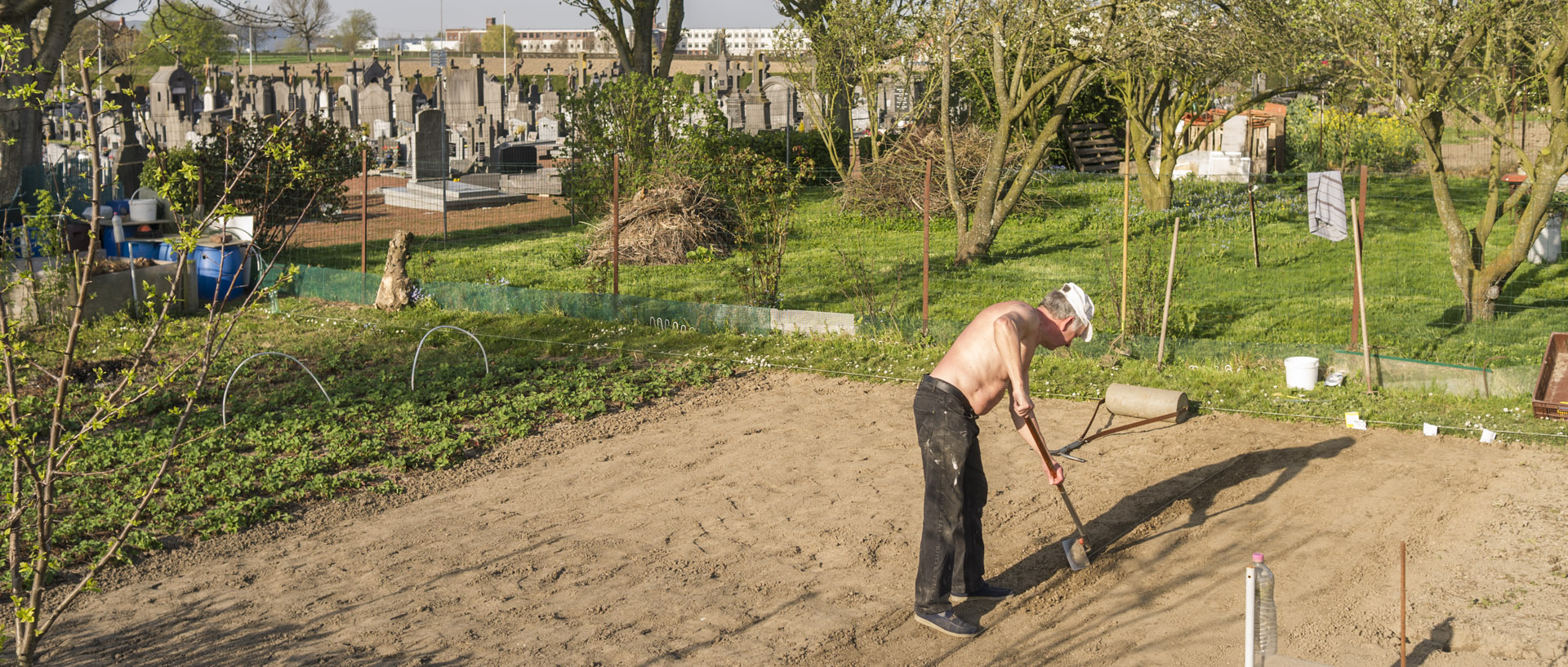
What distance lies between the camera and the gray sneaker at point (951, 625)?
17.3ft

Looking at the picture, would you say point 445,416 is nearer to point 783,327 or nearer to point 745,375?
point 745,375

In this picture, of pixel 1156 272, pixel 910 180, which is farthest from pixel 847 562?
pixel 910 180

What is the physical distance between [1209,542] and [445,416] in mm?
5403

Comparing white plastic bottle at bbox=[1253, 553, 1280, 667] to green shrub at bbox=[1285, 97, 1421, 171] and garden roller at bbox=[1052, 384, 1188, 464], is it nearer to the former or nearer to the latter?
garden roller at bbox=[1052, 384, 1188, 464]

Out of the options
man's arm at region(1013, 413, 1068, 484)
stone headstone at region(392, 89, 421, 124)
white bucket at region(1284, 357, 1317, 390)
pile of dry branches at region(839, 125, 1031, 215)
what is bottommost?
white bucket at region(1284, 357, 1317, 390)

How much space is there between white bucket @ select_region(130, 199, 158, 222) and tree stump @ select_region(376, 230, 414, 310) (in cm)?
443

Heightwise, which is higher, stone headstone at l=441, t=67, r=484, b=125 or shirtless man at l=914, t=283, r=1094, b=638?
stone headstone at l=441, t=67, r=484, b=125

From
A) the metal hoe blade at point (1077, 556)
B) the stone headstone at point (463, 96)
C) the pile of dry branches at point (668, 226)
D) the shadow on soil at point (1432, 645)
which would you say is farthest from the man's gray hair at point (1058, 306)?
the stone headstone at point (463, 96)

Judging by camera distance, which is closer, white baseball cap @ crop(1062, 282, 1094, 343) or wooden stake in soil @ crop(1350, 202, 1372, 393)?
white baseball cap @ crop(1062, 282, 1094, 343)

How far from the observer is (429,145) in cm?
2117

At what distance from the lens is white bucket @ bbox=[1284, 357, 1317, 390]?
29.9ft

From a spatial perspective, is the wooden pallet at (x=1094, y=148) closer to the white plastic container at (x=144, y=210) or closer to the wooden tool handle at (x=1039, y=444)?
the white plastic container at (x=144, y=210)

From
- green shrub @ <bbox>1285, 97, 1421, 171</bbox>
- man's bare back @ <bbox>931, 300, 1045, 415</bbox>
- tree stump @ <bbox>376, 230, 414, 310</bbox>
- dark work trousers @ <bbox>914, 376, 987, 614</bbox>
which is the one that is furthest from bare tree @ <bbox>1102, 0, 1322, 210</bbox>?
dark work trousers @ <bbox>914, 376, 987, 614</bbox>

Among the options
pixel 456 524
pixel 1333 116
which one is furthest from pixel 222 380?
pixel 1333 116
